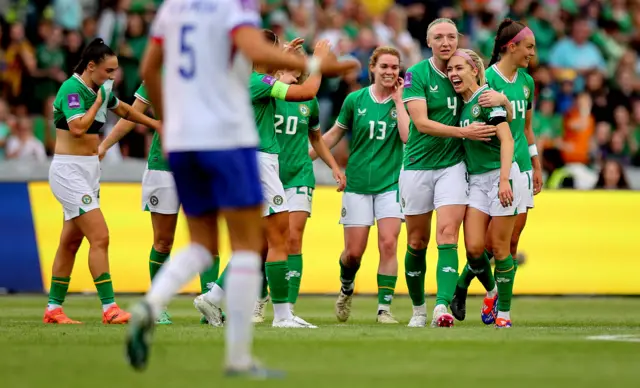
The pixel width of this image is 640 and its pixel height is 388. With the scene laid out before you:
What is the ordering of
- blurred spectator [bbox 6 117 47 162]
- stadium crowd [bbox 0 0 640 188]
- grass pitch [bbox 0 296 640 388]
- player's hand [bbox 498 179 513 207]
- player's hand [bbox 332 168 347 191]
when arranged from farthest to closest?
stadium crowd [bbox 0 0 640 188]
blurred spectator [bbox 6 117 47 162]
player's hand [bbox 332 168 347 191]
player's hand [bbox 498 179 513 207]
grass pitch [bbox 0 296 640 388]

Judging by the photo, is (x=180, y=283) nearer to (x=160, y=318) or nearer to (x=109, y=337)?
(x=109, y=337)

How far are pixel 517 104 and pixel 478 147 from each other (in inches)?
21.0

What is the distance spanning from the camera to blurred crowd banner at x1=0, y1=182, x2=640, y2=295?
54.5 feet

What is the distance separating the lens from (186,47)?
7.27 m

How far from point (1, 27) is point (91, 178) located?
1027 centimetres

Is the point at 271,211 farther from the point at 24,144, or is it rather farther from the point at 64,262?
the point at 24,144

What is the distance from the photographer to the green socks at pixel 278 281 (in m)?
11.2

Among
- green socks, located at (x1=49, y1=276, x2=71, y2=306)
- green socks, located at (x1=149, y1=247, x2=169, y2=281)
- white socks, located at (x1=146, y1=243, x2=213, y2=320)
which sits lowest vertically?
green socks, located at (x1=49, y1=276, x2=71, y2=306)

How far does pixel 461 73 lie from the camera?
11.3 m

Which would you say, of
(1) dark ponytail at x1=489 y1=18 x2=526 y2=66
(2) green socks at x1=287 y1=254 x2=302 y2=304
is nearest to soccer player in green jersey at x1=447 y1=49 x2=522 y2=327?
(1) dark ponytail at x1=489 y1=18 x2=526 y2=66

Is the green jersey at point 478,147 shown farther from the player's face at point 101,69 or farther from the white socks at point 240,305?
the white socks at point 240,305

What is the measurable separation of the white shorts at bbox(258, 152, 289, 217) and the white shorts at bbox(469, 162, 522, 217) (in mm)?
1697

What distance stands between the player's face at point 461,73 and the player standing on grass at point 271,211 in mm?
1471

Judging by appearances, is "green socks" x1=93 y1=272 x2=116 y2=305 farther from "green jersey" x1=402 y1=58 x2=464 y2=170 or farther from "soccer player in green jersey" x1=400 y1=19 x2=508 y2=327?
"green jersey" x1=402 y1=58 x2=464 y2=170
